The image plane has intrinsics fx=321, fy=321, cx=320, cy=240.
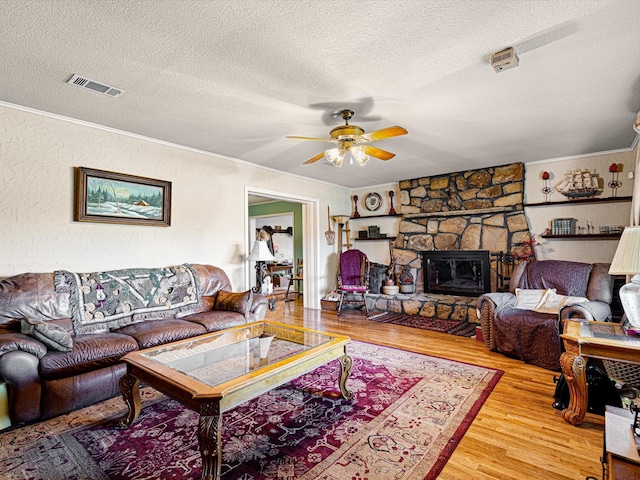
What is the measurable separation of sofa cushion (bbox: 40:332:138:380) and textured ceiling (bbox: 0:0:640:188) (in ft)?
6.54

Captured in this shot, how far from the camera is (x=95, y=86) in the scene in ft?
8.21

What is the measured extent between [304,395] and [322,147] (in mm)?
2854

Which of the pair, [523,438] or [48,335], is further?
[48,335]

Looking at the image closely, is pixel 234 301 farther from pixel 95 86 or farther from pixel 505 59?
pixel 505 59

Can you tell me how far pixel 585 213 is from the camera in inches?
181

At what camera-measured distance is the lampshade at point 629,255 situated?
6.22 ft

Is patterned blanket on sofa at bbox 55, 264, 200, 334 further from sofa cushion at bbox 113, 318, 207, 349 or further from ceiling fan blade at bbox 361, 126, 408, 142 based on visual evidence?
ceiling fan blade at bbox 361, 126, 408, 142

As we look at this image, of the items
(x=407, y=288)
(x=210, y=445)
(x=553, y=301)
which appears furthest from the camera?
(x=407, y=288)

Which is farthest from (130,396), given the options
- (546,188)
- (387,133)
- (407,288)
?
(546,188)

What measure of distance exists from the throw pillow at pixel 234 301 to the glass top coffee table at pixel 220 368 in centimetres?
62

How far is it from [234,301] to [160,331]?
0.95 metres

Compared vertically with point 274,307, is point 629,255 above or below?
above

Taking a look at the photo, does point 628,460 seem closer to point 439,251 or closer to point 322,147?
point 322,147

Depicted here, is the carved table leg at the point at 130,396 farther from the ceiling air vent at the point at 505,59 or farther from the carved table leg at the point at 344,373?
the ceiling air vent at the point at 505,59
